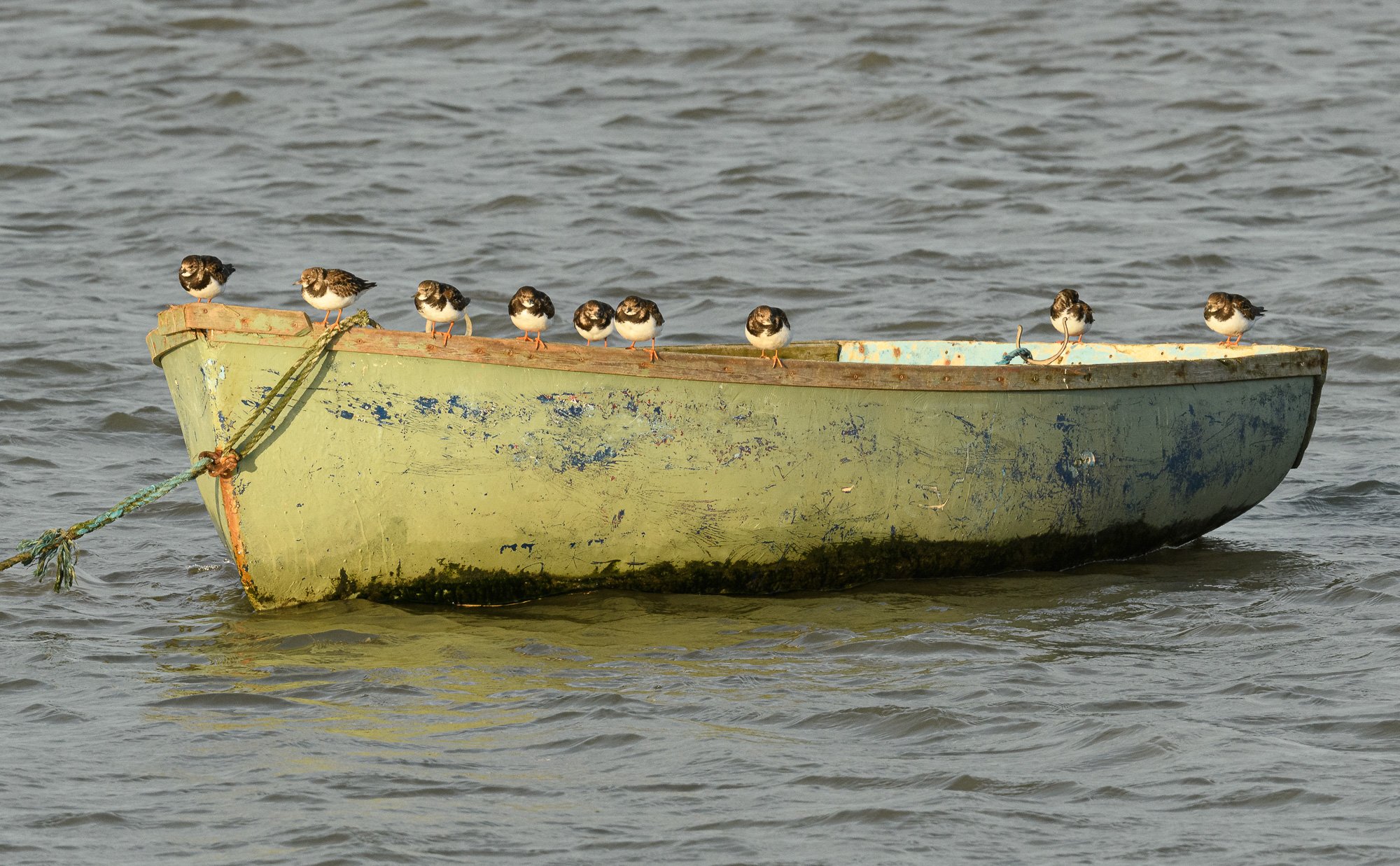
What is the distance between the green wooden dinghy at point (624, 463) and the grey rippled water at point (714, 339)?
23 centimetres

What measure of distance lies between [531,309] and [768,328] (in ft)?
4.37

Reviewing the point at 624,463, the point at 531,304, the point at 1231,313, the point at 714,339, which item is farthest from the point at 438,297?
the point at 714,339

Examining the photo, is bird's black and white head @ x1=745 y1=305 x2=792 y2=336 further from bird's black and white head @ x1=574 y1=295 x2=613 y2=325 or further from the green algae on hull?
the green algae on hull

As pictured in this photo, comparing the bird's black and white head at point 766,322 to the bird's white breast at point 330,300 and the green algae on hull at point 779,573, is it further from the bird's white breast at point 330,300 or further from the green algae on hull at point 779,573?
the bird's white breast at point 330,300

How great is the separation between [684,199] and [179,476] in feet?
36.6

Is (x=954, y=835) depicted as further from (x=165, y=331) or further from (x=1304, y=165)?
(x=1304, y=165)

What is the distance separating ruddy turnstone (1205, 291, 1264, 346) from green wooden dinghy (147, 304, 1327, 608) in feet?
3.99

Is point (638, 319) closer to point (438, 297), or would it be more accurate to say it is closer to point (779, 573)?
point (438, 297)

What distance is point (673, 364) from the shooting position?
8.15 m

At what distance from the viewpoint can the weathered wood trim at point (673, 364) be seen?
26.0ft

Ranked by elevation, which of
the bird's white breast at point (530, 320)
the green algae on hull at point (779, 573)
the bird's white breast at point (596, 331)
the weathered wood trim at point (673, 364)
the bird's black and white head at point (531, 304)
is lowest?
the green algae on hull at point (779, 573)

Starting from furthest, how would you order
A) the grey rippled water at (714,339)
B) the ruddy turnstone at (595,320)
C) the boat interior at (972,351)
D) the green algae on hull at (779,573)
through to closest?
the boat interior at (972,351), the ruddy turnstone at (595,320), the green algae on hull at (779,573), the grey rippled water at (714,339)

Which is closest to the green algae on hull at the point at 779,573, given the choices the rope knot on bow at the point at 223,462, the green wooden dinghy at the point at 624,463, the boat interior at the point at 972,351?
the green wooden dinghy at the point at 624,463

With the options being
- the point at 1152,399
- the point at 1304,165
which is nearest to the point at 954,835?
the point at 1152,399
